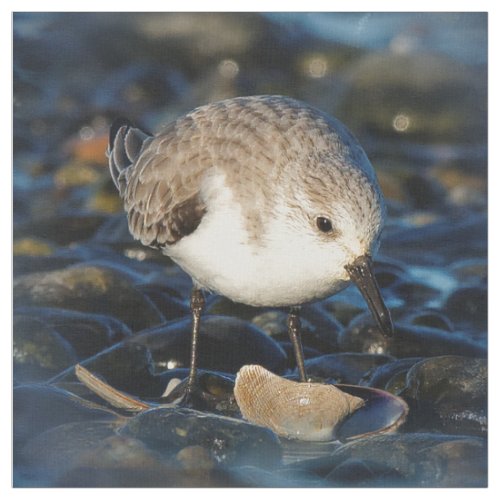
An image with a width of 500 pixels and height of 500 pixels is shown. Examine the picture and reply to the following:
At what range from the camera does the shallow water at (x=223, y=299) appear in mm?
4566

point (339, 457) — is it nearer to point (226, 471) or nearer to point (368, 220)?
point (226, 471)

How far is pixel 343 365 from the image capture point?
5637mm

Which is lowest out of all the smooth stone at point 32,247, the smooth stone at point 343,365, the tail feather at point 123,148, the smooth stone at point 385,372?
the smooth stone at point 385,372

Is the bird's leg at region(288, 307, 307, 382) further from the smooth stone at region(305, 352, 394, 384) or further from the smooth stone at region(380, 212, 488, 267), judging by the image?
the smooth stone at region(380, 212, 488, 267)

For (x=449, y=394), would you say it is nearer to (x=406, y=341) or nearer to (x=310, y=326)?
(x=406, y=341)

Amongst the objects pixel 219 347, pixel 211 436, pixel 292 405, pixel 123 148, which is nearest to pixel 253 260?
pixel 292 405

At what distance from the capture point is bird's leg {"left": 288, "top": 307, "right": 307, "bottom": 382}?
17.7 feet

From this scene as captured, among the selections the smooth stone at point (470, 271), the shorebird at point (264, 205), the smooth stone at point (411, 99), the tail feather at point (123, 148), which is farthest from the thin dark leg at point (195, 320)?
the smooth stone at point (411, 99)

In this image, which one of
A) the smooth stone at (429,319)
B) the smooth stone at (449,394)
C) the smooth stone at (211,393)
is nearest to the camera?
the smooth stone at (449,394)

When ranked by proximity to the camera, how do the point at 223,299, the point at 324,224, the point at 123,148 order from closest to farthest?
the point at 324,224 < the point at 123,148 < the point at 223,299

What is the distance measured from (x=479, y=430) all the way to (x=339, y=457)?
0.84 meters

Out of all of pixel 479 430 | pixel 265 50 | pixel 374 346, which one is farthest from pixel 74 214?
pixel 479 430

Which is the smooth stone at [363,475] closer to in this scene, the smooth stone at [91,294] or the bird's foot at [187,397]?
the bird's foot at [187,397]

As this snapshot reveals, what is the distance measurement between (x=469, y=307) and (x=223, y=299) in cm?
167
